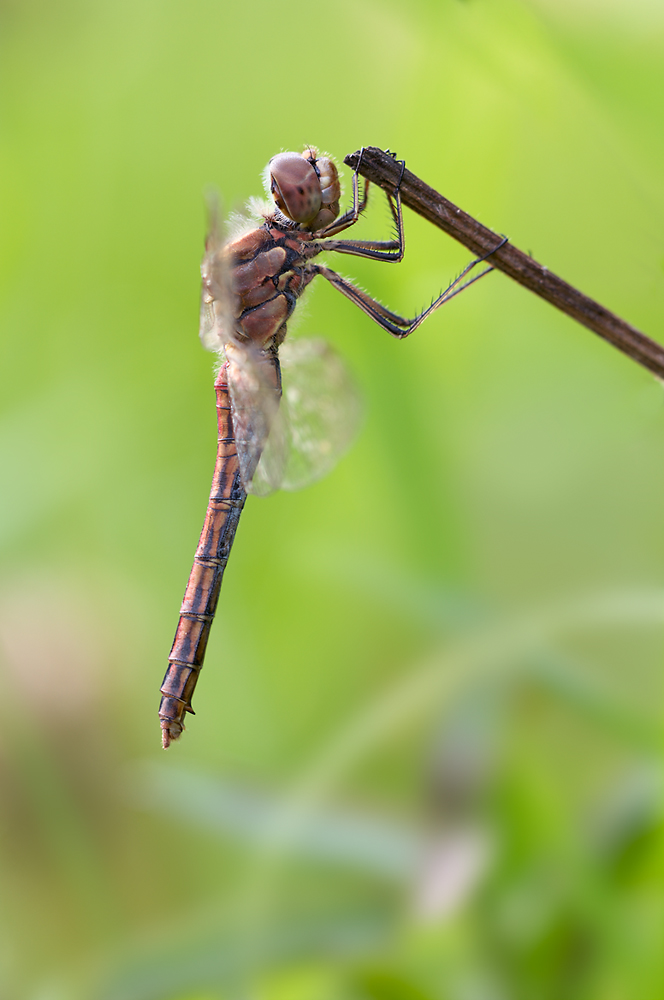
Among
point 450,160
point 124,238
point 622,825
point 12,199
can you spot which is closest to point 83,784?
point 622,825

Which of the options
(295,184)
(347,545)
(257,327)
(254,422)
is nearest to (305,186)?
(295,184)

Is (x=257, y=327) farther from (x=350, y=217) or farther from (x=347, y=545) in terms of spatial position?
(x=347, y=545)

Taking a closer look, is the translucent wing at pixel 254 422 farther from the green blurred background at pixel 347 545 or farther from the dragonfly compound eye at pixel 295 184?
the green blurred background at pixel 347 545

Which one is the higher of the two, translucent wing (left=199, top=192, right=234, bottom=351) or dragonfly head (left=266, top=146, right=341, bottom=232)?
dragonfly head (left=266, top=146, right=341, bottom=232)

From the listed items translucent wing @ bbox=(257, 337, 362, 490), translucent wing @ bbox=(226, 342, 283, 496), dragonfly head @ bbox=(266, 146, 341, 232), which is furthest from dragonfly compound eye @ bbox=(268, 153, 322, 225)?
translucent wing @ bbox=(257, 337, 362, 490)

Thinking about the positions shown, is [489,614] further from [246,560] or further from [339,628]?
[246,560]

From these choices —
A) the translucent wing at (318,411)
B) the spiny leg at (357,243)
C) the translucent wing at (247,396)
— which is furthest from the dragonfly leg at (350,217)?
the translucent wing at (318,411)

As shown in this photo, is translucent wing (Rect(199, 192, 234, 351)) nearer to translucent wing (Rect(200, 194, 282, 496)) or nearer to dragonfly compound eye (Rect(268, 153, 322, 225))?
translucent wing (Rect(200, 194, 282, 496))
